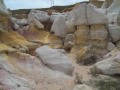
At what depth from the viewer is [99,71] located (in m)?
9.96

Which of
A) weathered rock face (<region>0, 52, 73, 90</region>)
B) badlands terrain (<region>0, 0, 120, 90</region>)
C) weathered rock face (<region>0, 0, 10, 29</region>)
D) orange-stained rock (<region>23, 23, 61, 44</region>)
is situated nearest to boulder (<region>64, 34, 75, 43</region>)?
badlands terrain (<region>0, 0, 120, 90</region>)

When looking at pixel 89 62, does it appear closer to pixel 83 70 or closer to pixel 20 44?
pixel 83 70

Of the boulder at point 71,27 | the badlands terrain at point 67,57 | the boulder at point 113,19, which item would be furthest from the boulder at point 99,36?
the boulder at point 71,27

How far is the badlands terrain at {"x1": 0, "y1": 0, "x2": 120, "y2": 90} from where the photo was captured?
28.8 ft

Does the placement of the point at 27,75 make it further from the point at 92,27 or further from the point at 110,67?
the point at 92,27

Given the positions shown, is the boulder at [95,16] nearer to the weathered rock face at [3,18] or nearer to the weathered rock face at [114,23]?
the weathered rock face at [114,23]

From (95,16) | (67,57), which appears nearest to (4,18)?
(67,57)

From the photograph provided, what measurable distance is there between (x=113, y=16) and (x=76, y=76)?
711 centimetres

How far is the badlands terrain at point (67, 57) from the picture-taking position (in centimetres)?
878

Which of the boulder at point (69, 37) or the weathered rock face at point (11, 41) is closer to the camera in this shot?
the weathered rock face at point (11, 41)

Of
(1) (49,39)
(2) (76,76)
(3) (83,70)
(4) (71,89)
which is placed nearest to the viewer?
(4) (71,89)

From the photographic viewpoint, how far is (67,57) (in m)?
11.0

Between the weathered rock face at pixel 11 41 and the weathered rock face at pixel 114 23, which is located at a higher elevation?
the weathered rock face at pixel 11 41

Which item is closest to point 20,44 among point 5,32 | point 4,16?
point 5,32
